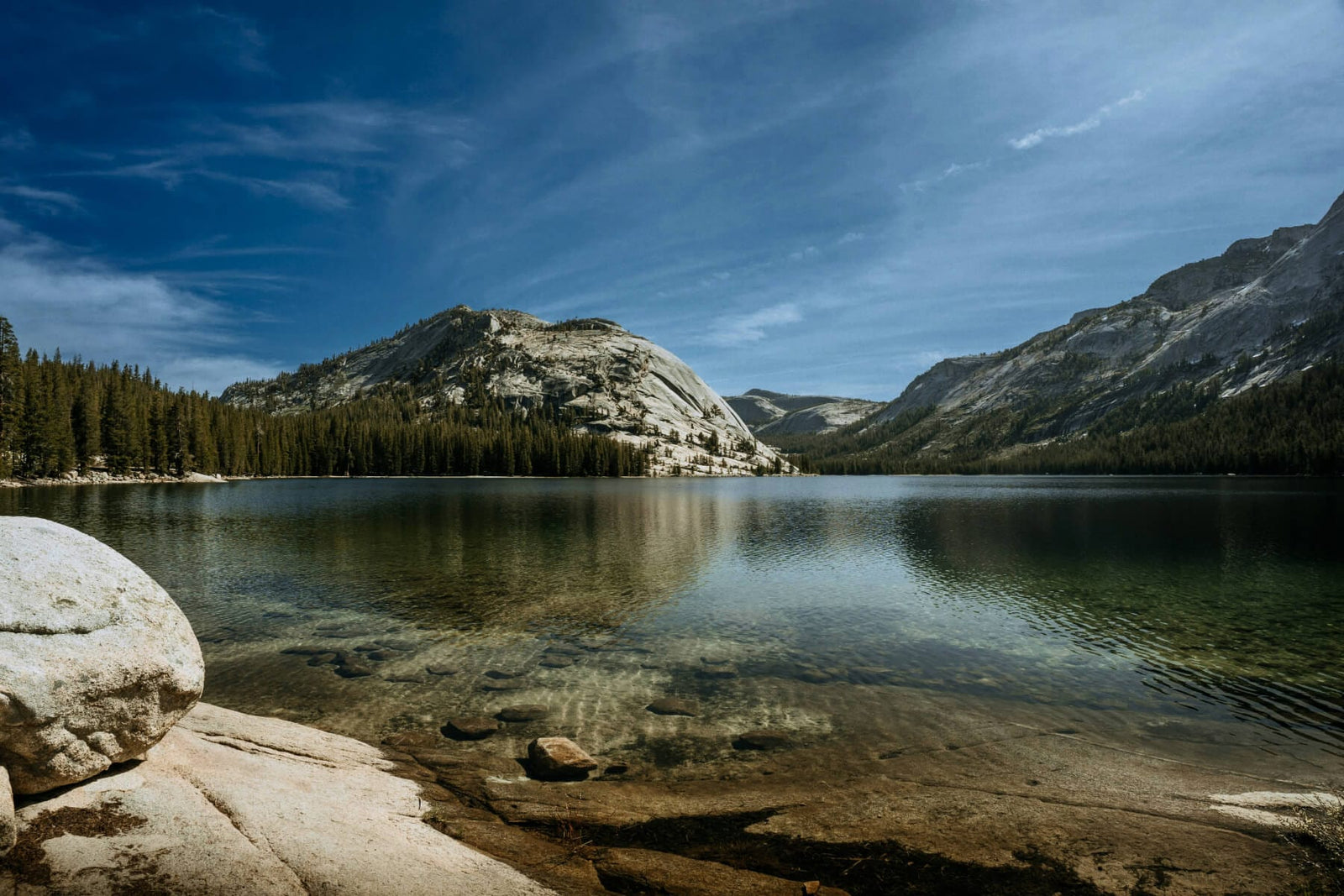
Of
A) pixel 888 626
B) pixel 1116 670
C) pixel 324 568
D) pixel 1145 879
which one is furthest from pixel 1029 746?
pixel 324 568

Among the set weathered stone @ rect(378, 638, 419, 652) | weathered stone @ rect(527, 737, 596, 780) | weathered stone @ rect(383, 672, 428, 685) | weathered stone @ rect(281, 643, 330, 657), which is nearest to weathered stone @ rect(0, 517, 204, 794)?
weathered stone @ rect(527, 737, 596, 780)

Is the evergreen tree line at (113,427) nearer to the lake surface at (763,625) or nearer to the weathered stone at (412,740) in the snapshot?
the lake surface at (763,625)

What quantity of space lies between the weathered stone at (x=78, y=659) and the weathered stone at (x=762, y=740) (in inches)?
464

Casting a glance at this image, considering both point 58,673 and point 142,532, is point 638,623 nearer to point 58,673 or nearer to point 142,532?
point 58,673

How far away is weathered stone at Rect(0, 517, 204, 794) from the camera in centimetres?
838

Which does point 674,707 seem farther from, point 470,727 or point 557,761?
point 470,727

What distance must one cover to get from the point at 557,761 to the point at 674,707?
207 inches

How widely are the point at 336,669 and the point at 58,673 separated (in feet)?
43.8

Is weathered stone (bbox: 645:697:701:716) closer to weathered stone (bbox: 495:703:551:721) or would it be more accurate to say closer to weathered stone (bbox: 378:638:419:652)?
weathered stone (bbox: 495:703:551:721)

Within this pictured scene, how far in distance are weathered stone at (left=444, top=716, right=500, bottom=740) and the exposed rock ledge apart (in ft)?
13.5

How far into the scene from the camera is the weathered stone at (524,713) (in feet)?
55.5

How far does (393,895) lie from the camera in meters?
7.59

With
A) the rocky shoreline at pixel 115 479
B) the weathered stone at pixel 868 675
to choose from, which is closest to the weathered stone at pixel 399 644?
the weathered stone at pixel 868 675

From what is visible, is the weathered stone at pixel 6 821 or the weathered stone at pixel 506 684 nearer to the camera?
the weathered stone at pixel 6 821
